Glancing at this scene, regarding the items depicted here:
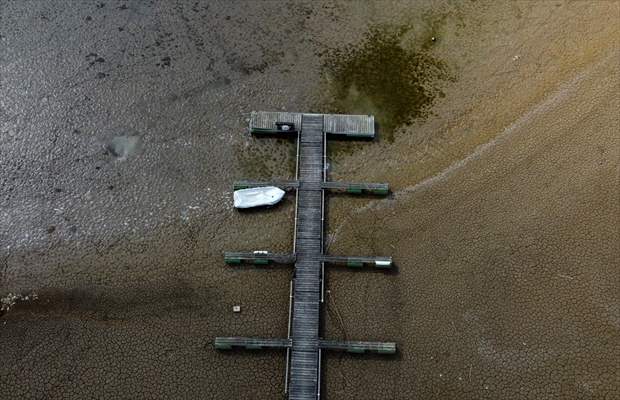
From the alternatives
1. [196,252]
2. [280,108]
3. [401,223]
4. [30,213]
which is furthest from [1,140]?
[401,223]

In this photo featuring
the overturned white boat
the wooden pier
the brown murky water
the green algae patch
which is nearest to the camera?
the wooden pier

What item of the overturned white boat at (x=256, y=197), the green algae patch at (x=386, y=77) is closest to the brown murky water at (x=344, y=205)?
the green algae patch at (x=386, y=77)

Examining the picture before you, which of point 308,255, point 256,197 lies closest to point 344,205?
point 308,255

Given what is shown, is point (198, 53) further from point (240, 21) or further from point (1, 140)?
point (1, 140)

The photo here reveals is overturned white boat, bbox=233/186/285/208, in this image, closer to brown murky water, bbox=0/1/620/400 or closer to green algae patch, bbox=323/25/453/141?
brown murky water, bbox=0/1/620/400

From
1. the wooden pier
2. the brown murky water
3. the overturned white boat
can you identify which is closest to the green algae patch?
the brown murky water
